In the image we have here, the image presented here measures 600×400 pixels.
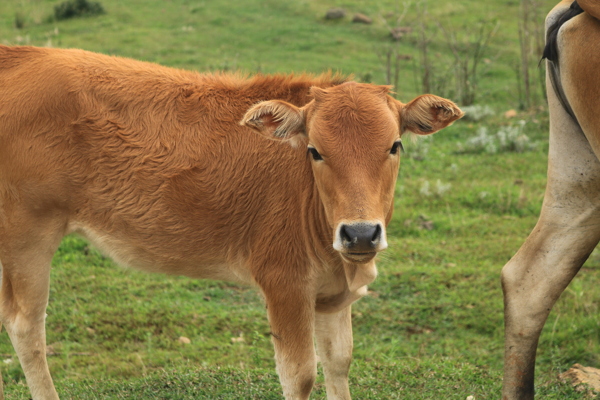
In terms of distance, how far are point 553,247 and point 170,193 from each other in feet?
7.91

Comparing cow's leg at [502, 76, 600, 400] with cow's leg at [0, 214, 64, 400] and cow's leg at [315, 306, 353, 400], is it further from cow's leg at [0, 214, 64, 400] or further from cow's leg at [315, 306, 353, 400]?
cow's leg at [0, 214, 64, 400]

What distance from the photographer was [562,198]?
4.34 m

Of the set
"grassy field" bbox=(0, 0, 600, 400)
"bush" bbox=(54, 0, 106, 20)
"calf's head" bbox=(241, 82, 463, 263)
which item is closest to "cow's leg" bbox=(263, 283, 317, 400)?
"calf's head" bbox=(241, 82, 463, 263)

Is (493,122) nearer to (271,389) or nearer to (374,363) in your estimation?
(374,363)

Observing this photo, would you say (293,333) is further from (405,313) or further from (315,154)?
(405,313)

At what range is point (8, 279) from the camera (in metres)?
4.97

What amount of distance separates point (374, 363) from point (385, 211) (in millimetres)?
2036

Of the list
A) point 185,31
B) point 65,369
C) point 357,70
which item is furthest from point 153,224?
point 185,31

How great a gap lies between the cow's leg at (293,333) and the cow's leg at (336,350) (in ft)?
1.42

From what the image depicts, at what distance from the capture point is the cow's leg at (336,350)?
16.3 feet

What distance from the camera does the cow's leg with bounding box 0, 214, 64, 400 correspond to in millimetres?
4773

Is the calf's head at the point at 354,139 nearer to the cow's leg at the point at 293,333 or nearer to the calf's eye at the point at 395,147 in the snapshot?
the calf's eye at the point at 395,147

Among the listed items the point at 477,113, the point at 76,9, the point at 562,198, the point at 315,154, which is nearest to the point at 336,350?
the point at 315,154

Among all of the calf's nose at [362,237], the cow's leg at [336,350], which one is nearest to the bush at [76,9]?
the cow's leg at [336,350]
